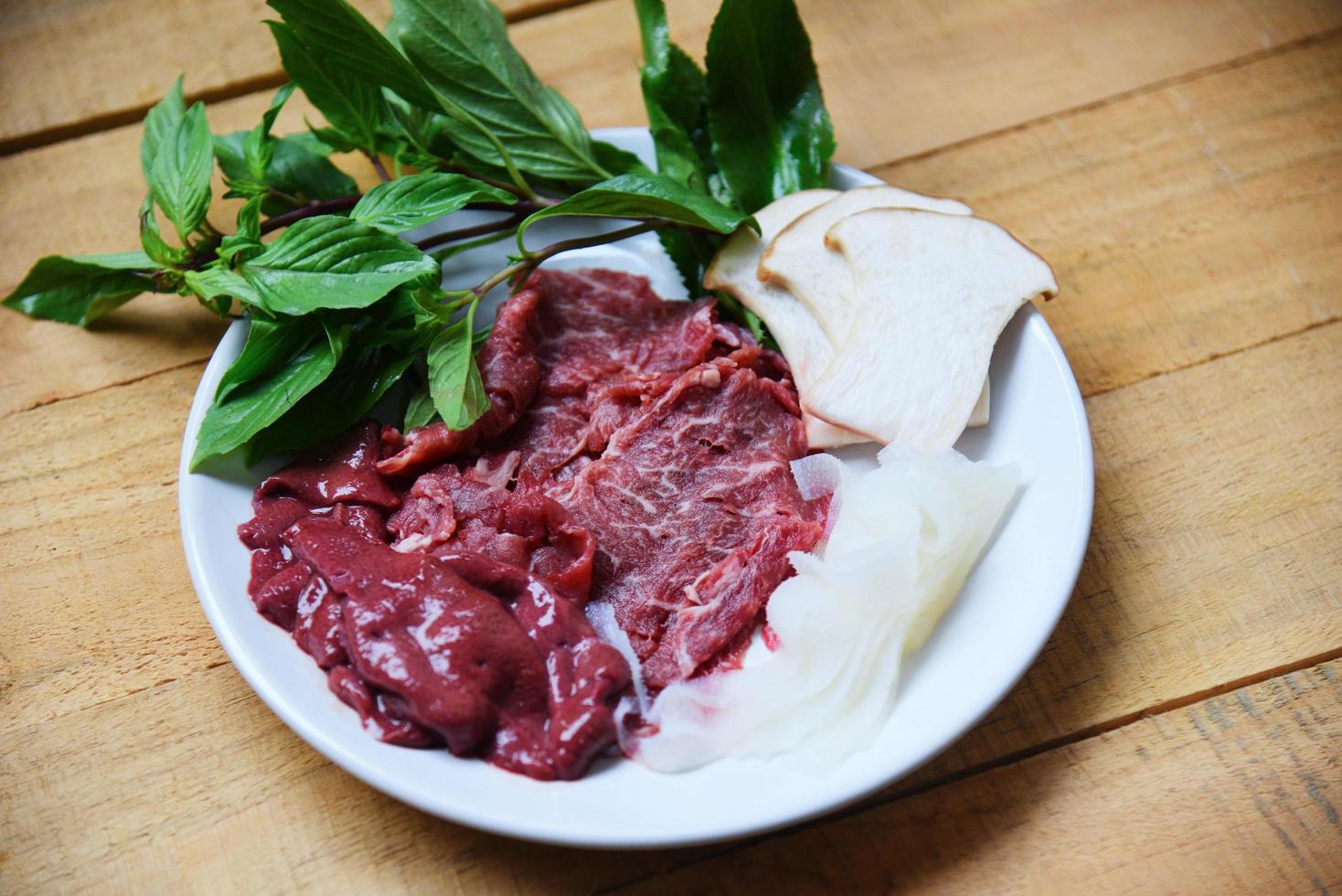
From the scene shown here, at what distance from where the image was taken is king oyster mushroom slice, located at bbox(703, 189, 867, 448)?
2.52 metres

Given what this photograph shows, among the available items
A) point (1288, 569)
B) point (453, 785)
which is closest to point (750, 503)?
point (453, 785)

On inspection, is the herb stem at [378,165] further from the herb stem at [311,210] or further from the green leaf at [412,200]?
the green leaf at [412,200]

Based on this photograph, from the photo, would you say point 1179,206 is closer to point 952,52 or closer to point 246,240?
point 952,52

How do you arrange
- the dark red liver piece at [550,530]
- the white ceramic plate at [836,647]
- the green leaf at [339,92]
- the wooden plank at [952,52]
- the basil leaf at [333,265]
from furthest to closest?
the wooden plank at [952,52] → the green leaf at [339,92] → the basil leaf at [333,265] → the dark red liver piece at [550,530] → the white ceramic plate at [836,647]

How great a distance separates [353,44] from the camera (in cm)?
232

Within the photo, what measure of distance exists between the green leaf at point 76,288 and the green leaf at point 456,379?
888 millimetres

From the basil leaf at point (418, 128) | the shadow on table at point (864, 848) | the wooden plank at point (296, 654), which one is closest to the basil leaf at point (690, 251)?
the basil leaf at point (418, 128)

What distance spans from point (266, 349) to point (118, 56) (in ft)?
5.43

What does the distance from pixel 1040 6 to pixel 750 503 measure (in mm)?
2029

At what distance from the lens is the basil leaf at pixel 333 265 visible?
2250 mm

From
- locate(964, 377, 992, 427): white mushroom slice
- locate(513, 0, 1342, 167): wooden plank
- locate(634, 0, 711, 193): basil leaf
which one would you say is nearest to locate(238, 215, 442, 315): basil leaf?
locate(634, 0, 711, 193): basil leaf

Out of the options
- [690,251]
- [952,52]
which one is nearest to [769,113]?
[690,251]

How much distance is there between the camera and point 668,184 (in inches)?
96.6

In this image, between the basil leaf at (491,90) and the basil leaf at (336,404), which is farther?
the basil leaf at (491,90)
